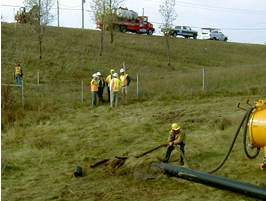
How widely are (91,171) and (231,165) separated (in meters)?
3.18

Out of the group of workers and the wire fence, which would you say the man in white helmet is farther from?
the wire fence

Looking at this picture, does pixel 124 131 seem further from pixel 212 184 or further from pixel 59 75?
pixel 59 75

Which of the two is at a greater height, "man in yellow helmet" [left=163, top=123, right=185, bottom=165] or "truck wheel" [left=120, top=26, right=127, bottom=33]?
"truck wheel" [left=120, top=26, right=127, bottom=33]

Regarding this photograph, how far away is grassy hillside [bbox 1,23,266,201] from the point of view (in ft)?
22.3

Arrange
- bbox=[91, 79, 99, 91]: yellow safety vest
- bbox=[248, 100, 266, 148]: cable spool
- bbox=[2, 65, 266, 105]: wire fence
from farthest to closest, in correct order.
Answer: bbox=[2, 65, 266, 105]: wire fence → bbox=[91, 79, 99, 91]: yellow safety vest → bbox=[248, 100, 266, 148]: cable spool

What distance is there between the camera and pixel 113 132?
11359 mm

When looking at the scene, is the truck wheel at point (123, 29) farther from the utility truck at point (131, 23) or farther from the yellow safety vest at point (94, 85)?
the yellow safety vest at point (94, 85)

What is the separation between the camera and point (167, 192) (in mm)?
6328

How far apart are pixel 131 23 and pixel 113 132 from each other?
111ft

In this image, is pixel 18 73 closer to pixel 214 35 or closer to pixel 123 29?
pixel 123 29

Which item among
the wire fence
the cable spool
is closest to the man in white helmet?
the wire fence

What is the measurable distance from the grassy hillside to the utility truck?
1425 centimetres

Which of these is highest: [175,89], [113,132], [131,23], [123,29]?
[131,23]

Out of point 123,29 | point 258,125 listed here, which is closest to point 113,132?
point 258,125
